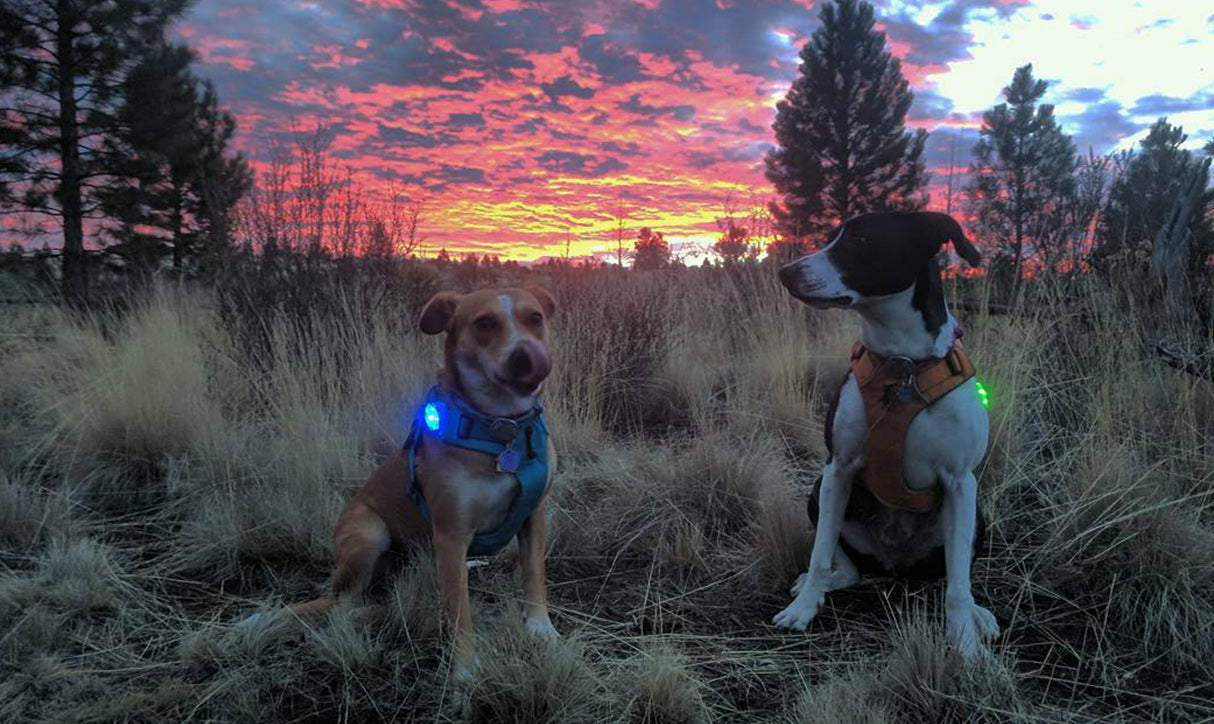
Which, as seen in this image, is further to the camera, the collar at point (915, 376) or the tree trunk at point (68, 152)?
the tree trunk at point (68, 152)

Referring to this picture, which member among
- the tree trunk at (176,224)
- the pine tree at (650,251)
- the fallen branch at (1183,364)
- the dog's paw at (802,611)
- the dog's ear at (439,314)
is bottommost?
the dog's paw at (802,611)

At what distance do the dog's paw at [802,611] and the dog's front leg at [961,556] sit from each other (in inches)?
18.4

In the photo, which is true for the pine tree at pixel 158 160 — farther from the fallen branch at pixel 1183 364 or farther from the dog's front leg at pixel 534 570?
the fallen branch at pixel 1183 364

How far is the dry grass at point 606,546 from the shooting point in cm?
209

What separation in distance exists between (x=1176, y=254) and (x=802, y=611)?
399 centimetres

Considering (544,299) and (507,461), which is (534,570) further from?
(544,299)

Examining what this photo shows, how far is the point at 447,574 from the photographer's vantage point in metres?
2.27

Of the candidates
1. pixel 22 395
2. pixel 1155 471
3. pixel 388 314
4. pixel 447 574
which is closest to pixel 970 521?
pixel 1155 471

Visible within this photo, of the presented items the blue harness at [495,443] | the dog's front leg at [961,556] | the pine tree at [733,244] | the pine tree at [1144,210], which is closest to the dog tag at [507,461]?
the blue harness at [495,443]

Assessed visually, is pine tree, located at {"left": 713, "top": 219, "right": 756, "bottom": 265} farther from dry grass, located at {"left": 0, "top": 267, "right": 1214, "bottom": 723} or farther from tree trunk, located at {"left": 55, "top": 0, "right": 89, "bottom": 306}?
tree trunk, located at {"left": 55, "top": 0, "right": 89, "bottom": 306}

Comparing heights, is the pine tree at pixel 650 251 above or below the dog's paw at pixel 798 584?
above

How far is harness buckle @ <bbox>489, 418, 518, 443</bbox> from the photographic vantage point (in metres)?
2.34

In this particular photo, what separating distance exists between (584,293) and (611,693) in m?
5.68

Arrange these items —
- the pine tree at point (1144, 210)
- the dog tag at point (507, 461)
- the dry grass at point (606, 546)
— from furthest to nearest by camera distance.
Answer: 1. the pine tree at point (1144, 210)
2. the dog tag at point (507, 461)
3. the dry grass at point (606, 546)
